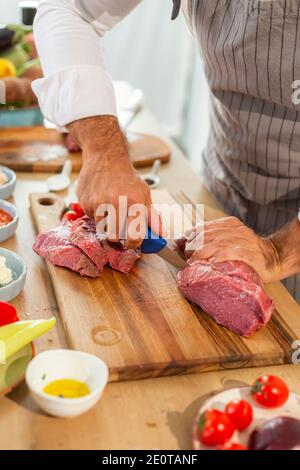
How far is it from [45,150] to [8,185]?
42 centimetres

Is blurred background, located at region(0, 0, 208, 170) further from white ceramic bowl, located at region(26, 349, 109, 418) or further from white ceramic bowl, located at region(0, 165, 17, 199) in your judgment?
white ceramic bowl, located at region(26, 349, 109, 418)

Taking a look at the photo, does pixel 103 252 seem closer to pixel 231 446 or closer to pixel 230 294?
pixel 230 294

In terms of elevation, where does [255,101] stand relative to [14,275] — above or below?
above

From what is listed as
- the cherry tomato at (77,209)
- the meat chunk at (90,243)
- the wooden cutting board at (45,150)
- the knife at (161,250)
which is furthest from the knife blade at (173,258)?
the wooden cutting board at (45,150)

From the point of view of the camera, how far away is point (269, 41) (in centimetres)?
189

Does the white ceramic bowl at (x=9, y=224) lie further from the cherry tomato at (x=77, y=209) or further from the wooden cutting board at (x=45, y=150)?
the wooden cutting board at (x=45, y=150)

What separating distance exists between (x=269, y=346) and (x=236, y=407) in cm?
33

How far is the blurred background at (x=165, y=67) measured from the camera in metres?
4.72

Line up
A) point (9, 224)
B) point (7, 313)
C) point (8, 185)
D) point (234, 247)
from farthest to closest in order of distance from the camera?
point (8, 185), point (9, 224), point (234, 247), point (7, 313)

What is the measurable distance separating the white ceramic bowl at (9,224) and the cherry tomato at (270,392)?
→ 93 centimetres

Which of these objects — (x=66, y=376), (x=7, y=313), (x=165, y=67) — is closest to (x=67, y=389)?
(x=66, y=376)

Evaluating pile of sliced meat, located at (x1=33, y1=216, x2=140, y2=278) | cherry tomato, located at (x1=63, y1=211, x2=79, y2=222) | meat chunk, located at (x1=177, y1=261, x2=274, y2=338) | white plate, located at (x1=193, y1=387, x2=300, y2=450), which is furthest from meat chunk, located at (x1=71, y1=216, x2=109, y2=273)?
white plate, located at (x1=193, y1=387, x2=300, y2=450)

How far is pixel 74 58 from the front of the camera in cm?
199
